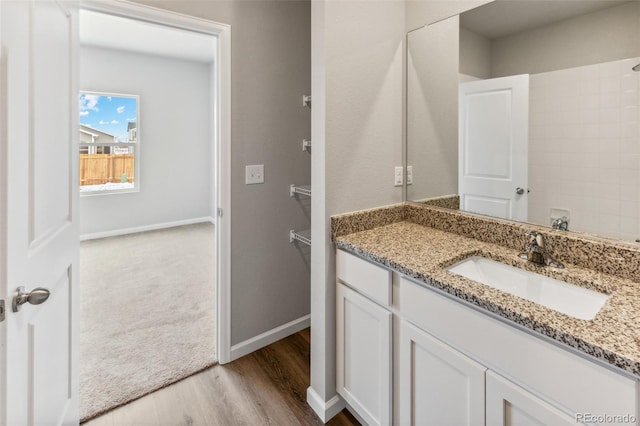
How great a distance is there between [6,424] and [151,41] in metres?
4.96

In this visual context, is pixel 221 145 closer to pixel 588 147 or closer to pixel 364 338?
pixel 364 338

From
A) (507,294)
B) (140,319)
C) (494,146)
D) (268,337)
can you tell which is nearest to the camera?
(507,294)

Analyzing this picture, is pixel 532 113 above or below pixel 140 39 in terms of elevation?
below

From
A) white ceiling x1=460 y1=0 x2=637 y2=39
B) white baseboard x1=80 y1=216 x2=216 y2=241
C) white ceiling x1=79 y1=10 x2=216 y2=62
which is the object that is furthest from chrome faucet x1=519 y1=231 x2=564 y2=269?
white baseboard x1=80 y1=216 x2=216 y2=241

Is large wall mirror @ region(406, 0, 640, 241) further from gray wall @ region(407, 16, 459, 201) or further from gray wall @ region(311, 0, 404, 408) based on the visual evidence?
gray wall @ region(311, 0, 404, 408)

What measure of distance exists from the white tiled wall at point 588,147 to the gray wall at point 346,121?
68cm

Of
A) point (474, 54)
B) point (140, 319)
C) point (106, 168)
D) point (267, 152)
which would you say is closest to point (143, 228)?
point (106, 168)

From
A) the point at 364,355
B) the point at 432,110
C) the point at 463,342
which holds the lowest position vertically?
the point at 364,355

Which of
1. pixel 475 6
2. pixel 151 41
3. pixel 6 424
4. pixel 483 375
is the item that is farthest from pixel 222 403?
pixel 151 41

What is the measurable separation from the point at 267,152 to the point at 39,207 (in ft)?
4.38

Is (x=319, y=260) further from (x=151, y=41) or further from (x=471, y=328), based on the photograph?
(x=151, y=41)

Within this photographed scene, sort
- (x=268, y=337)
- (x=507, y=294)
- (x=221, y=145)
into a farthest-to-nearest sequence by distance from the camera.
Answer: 1. (x=268, y=337)
2. (x=221, y=145)
3. (x=507, y=294)

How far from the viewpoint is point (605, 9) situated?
48.4 inches

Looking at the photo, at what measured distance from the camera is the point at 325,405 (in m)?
1.66
